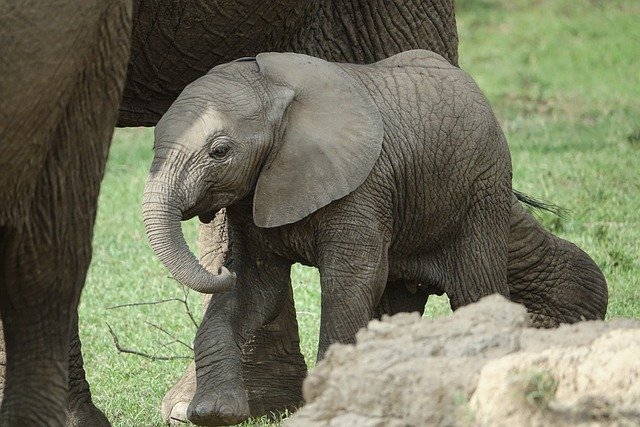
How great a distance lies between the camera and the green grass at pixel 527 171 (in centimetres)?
648

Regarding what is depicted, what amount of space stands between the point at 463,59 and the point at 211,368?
9183mm

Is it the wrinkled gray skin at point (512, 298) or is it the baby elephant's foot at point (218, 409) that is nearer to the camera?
the baby elephant's foot at point (218, 409)

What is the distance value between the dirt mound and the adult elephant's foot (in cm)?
184

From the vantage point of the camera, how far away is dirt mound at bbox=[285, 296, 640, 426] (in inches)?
123

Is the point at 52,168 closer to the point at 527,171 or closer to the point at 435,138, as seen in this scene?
the point at 435,138

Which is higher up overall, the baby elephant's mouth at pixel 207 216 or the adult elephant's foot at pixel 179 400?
the baby elephant's mouth at pixel 207 216

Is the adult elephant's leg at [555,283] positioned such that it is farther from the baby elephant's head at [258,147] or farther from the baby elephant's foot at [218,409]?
the baby elephant's foot at [218,409]

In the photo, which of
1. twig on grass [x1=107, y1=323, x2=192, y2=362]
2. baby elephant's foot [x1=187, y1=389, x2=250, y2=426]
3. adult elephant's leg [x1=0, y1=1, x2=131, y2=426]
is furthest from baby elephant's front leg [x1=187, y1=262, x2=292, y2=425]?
twig on grass [x1=107, y1=323, x2=192, y2=362]

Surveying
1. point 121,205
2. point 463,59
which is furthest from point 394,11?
point 463,59

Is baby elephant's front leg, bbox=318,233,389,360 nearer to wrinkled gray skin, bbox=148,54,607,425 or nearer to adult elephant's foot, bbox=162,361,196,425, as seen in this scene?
wrinkled gray skin, bbox=148,54,607,425

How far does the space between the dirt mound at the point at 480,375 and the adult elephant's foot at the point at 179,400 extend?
1.84 m

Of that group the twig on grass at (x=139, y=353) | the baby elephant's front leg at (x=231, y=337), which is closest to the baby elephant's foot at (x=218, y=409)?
the baby elephant's front leg at (x=231, y=337)

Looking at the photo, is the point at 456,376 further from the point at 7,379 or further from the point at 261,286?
the point at 261,286

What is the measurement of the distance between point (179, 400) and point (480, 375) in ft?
7.52
